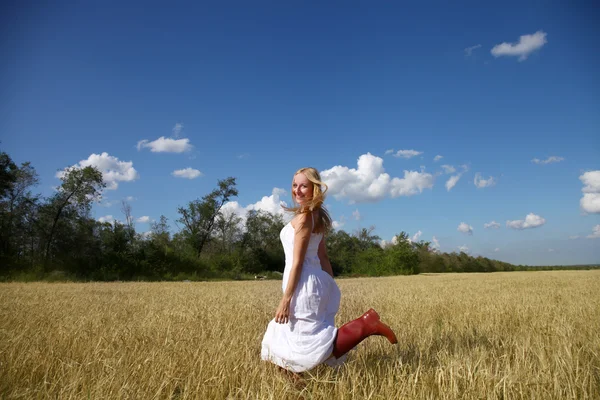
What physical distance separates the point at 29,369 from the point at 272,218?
55.5 metres

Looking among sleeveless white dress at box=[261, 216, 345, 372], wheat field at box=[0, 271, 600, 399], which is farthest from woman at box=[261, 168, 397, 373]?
wheat field at box=[0, 271, 600, 399]

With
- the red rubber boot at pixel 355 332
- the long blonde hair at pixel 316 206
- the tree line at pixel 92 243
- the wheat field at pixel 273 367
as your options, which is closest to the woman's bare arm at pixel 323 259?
the long blonde hair at pixel 316 206

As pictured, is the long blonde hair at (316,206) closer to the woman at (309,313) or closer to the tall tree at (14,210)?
the woman at (309,313)

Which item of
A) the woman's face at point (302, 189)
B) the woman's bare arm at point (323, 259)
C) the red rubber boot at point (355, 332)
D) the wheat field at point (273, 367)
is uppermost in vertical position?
the woman's face at point (302, 189)

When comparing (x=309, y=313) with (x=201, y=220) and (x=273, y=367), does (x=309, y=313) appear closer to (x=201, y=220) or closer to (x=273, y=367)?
(x=273, y=367)

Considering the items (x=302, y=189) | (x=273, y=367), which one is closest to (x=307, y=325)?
(x=273, y=367)

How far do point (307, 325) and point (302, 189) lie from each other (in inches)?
43.7

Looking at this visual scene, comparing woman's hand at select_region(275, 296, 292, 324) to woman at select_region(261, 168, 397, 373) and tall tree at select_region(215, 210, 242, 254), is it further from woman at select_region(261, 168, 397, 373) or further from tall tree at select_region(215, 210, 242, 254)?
tall tree at select_region(215, 210, 242, 254)

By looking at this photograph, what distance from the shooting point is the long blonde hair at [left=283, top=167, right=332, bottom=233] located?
2.93m

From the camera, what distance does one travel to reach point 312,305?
2820 mm

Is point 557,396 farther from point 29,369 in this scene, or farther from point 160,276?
point 160,276

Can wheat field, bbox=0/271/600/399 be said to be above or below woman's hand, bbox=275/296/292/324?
below

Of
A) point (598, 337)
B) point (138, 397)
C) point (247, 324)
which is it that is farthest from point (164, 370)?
point (598, 337)

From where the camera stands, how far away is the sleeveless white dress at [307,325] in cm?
273
